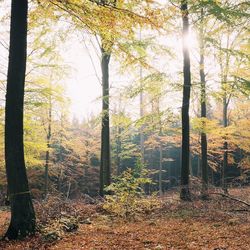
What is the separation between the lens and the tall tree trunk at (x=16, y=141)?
7.54 m

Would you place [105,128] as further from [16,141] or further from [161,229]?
[16,141]

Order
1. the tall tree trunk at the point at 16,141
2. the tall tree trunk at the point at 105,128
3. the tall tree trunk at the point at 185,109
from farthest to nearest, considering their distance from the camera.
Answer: the tall tree trunk at the point at 105,128, the tall tree trunk at the point at 185,109, the tall tree trunk at the point at 16,141

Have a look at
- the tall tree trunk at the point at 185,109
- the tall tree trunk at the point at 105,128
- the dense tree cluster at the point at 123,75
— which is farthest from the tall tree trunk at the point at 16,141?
the tall tree trunk at the point at 105,128

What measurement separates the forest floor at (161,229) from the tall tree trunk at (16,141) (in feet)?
1.70

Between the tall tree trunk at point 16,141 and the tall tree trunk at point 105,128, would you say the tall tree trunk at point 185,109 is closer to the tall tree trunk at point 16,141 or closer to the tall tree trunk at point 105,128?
the tall tree trunk at point 105,128

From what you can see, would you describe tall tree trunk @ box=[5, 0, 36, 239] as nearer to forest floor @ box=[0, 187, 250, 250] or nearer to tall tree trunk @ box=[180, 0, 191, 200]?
forest floor @ box=[0, 187, 250, 250]

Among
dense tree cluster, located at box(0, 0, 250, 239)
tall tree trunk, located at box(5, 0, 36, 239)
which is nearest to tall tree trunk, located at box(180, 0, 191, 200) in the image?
dense tree cluster, located at box(0, 0, 250, 239)

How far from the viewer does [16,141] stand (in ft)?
25.1

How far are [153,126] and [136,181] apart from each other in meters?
2.96

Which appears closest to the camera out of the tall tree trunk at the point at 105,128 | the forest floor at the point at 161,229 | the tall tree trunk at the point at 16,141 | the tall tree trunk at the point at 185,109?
the forest floor at the point at 161,229

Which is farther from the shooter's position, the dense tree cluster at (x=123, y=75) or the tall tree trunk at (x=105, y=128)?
the tall tree trunk at (x=105, y=128)

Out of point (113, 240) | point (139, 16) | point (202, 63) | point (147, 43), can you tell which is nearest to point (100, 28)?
point (139, 16)

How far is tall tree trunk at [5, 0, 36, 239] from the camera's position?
754cm

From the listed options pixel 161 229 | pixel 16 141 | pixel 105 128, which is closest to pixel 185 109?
pixel 105 128
